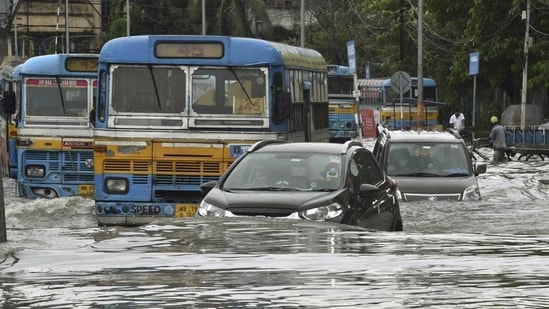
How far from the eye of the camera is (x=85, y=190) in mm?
22625

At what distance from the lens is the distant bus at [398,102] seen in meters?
59.9

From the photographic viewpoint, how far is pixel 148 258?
8742 millimetres

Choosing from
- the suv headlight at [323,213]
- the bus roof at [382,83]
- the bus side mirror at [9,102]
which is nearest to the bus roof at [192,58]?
the bus side mirror at [9,102]

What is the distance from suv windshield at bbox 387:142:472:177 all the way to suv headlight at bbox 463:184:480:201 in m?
0.62

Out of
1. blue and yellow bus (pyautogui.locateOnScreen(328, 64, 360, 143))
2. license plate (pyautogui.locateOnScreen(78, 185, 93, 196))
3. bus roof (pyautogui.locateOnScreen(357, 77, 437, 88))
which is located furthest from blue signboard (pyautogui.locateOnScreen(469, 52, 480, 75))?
→ license plate (pyautogui.locateOnScreen(78, 185, 93, 196))

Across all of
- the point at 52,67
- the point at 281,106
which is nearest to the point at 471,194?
the point at 281,106

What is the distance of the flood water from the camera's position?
6988 mm

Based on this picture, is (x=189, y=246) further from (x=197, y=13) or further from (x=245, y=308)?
(x=197, y=13)

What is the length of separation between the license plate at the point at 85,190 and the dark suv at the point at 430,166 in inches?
195

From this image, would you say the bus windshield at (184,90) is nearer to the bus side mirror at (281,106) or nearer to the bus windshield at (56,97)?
the bus side mirror at (281,106)

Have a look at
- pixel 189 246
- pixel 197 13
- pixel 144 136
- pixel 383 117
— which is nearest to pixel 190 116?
pixel 144 136

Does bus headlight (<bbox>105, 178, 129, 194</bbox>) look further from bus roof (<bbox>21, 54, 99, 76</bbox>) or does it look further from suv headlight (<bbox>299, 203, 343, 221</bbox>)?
bus roof (<bbox>21, 54, 99, 76</bbox>)

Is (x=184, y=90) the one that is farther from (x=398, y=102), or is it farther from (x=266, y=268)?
(x=398, y=102)

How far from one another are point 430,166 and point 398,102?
138 ft
